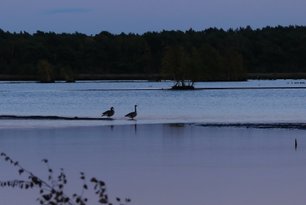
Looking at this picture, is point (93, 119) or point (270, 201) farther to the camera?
point (93, 119)

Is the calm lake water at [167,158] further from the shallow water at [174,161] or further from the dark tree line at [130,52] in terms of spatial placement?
the dark tree line at [130,52]

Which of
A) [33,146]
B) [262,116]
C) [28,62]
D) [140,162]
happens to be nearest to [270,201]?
[140,162]

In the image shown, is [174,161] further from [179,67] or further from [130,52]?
[130,52]

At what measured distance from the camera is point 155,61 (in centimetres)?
15850

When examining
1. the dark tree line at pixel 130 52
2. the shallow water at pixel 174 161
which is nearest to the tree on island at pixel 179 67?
the shallow water at pixel 174 161

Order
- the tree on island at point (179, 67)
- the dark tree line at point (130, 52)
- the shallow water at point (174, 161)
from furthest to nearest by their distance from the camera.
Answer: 1. the dark tree line at point (130, 52)
2. the tree on island at point (179, 67)
3. the shallow water at point (174, 161)

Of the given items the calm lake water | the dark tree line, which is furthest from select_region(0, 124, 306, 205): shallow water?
the dark tree line

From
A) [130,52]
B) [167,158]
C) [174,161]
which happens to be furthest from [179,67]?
[130,52]

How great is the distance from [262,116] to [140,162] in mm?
20881

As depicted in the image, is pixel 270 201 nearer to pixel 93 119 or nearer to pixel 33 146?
pixel 33 146

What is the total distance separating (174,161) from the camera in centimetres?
2203

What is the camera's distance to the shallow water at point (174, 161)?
16.7 metres

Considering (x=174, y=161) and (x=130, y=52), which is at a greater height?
(x=130, y=52)

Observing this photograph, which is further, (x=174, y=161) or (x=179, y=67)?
(x=179, y=67)
